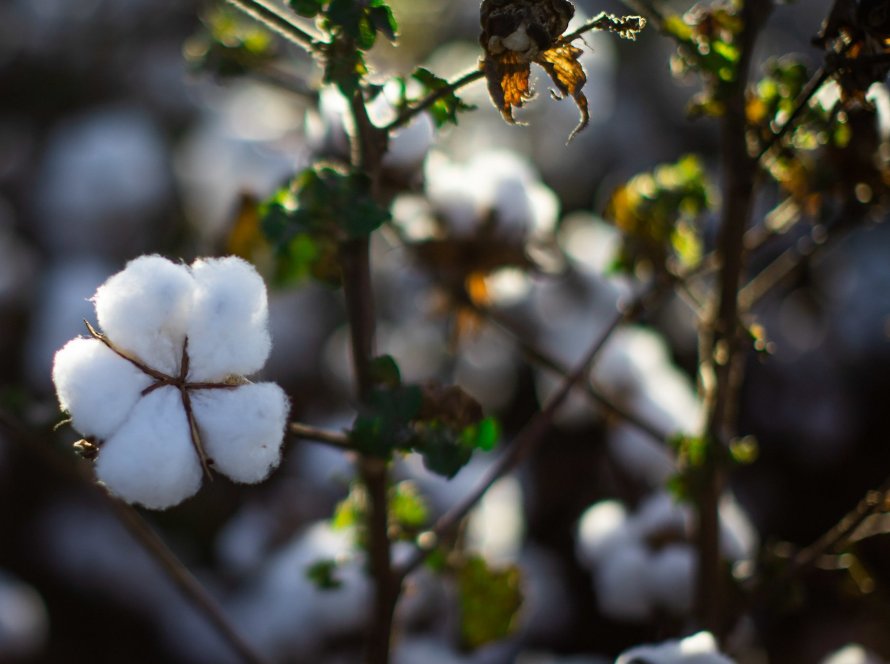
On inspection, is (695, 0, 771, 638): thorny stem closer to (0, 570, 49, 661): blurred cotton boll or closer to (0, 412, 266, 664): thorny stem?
(0, 412, 266, 664): thorny stem

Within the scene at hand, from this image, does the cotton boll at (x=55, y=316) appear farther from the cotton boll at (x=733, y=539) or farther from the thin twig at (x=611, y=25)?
the thin twig at (x=611, y=25)

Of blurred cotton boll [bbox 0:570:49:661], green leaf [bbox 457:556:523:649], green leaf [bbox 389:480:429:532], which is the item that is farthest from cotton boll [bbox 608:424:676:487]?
blurred cotton boll [bbox 0:570:49:661]

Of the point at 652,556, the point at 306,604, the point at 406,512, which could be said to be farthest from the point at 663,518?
the point at 306,604

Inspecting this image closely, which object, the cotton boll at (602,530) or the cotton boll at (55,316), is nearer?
the cotton boll at (602,530)

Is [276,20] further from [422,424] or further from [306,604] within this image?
[306,604]

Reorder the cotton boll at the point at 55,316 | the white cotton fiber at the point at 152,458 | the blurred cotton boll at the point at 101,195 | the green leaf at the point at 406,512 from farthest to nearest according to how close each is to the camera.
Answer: the blurred cotton boll at the point at 101,195, the cotton boll at the point at 55,316, the green leaf at the point at 406,512, the white cotton fiber at the point at 152,458

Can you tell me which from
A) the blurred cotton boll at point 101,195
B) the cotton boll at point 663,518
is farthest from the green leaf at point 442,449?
the blurred cotton boll at point 101,195
